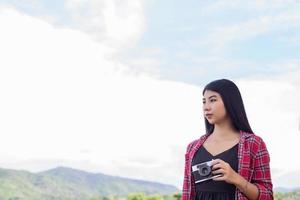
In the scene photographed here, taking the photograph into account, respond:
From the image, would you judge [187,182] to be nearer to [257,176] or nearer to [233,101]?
[257,176]

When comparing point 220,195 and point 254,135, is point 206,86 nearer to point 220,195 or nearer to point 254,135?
point 254,135

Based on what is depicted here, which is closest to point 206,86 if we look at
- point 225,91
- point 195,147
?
point 225,91

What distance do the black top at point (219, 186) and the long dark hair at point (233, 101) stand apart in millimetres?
131

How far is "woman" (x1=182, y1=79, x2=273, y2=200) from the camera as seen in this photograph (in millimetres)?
2883

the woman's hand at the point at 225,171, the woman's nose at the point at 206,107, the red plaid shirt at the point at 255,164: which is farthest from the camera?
the woman's nose at the point at 206,107

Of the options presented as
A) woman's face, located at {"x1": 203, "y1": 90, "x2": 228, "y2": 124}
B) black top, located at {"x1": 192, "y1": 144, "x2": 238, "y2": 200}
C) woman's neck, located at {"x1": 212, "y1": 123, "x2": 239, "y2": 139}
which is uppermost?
woman's face, located at {"x1": 203, "y1": 90, "x2": 228, "y2": 124}

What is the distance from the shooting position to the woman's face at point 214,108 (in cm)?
301

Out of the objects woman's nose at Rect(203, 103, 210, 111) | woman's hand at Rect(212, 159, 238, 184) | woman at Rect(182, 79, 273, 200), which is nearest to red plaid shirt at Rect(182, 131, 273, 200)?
woman at Rect(182, 79, 273, 200)

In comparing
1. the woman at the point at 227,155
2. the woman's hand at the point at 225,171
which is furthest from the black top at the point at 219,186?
the woman's hand at the point at 225,171

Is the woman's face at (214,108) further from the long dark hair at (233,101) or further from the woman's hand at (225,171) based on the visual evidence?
the woman's hand at (225,171)

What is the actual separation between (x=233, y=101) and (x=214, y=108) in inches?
4.2

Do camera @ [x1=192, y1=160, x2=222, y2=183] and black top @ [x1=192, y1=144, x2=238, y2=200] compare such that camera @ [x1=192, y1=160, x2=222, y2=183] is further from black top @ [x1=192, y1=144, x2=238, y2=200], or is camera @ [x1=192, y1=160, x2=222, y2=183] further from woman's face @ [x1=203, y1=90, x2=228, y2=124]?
woman's face @ [x1=203, y1=90, x2=228, y2=124]

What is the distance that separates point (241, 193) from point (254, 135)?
33 centimetres

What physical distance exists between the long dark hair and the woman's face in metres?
0.02
